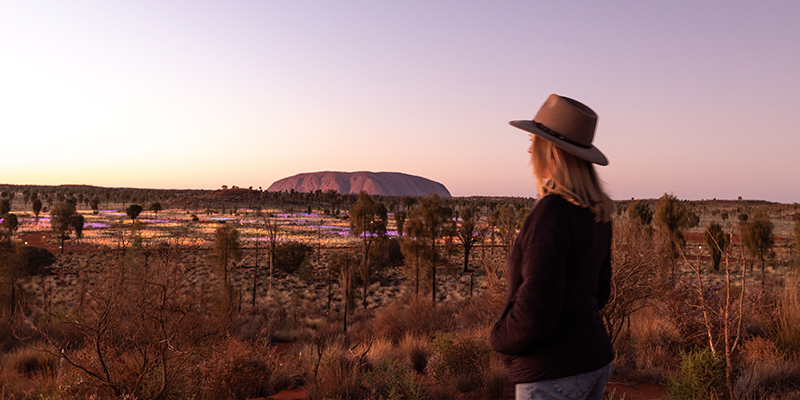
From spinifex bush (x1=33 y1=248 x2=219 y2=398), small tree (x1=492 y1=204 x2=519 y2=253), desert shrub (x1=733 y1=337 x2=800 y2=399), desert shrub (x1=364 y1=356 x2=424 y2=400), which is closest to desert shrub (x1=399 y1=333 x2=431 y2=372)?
desert shrub (x1=364 y1=356 x2=424 y2=400)

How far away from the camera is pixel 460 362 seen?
718cm

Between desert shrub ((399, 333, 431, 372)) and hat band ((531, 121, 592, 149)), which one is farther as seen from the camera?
desert shrub ((399, 333, 431, 372))

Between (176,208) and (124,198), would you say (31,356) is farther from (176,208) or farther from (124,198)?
(124,198)

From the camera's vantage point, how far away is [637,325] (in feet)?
32.3

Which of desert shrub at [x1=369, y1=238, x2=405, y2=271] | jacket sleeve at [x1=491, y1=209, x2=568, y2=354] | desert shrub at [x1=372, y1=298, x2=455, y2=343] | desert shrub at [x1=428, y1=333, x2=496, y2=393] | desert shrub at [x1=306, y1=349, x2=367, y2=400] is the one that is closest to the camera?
jacket sleeve at [x1=491, y1=209, x2=568, y2=354]

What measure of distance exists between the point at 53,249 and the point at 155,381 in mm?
49600

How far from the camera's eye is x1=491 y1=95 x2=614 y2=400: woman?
158cm

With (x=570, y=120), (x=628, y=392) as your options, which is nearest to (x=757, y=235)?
(x=628, y=392)

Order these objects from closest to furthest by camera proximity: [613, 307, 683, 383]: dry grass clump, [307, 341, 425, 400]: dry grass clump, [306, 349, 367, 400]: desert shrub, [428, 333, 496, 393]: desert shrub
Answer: [307, 341, 425, 400]: dry grass clump → [306, 349, 367, 400]: desert shrub → [428, 333, 496, 393]: desert shrub → [613, 307, 683, 383]: dry grass clump

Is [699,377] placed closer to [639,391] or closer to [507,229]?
[639,391]

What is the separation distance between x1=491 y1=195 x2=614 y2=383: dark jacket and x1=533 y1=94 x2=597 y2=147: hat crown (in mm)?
290

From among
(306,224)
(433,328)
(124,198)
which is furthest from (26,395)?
(124,198)

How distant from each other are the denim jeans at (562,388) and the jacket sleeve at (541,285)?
182mm

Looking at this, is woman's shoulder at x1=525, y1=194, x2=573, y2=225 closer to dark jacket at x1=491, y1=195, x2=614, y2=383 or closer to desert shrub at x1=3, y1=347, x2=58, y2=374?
dark jacket at x1=491, y1=195, x2=614, y2=383
